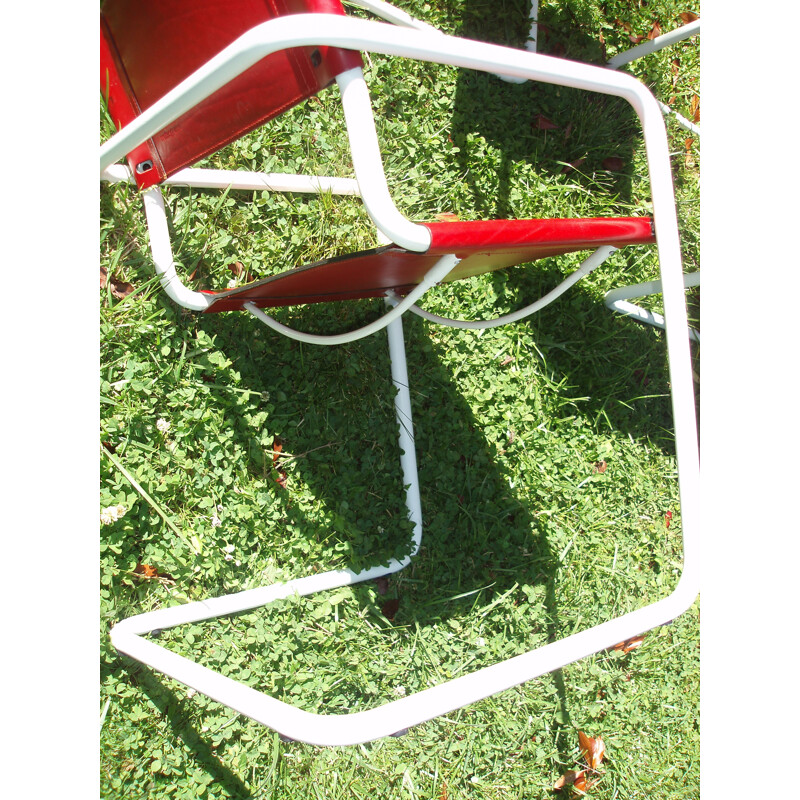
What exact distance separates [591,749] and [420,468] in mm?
1130

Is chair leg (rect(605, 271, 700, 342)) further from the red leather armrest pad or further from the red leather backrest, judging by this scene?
the red leather backrest

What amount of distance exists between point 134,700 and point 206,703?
18cm

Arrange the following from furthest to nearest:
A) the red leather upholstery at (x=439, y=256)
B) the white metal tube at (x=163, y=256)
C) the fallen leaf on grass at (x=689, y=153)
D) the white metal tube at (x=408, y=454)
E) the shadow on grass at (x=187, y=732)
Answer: the fallen leaf on grass at (x=689, y=153) < the white metal tube at (x=408, y=454) < the shadow on grass at (x=187, y=732) < the white metal tube at (x=163, y=256) < the red leather upholstery at (x=439, y=256)

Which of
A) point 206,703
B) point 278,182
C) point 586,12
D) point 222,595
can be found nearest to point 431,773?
point 206,703

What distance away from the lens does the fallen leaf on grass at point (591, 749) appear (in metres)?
2.18

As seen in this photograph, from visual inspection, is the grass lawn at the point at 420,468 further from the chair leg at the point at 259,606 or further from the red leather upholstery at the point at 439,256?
the red leather upholstery at the point at 439,256

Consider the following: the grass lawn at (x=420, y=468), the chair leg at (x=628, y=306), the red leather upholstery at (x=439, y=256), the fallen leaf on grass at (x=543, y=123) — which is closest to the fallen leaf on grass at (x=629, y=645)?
the grass lawn at (x=420, y=468)

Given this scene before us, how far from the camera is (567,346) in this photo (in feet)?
7.84

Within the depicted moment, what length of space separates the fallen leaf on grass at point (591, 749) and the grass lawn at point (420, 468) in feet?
0.11

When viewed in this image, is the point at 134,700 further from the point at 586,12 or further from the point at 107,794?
the point at 586,12

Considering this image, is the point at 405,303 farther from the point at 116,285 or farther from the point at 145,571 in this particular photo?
the point at 145,571

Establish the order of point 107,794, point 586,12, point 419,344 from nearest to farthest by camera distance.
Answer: point 107,794 → point 419,344 → point 586,12

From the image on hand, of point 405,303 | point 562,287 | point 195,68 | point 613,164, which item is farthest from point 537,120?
point 195,68

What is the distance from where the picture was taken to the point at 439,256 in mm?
1085
